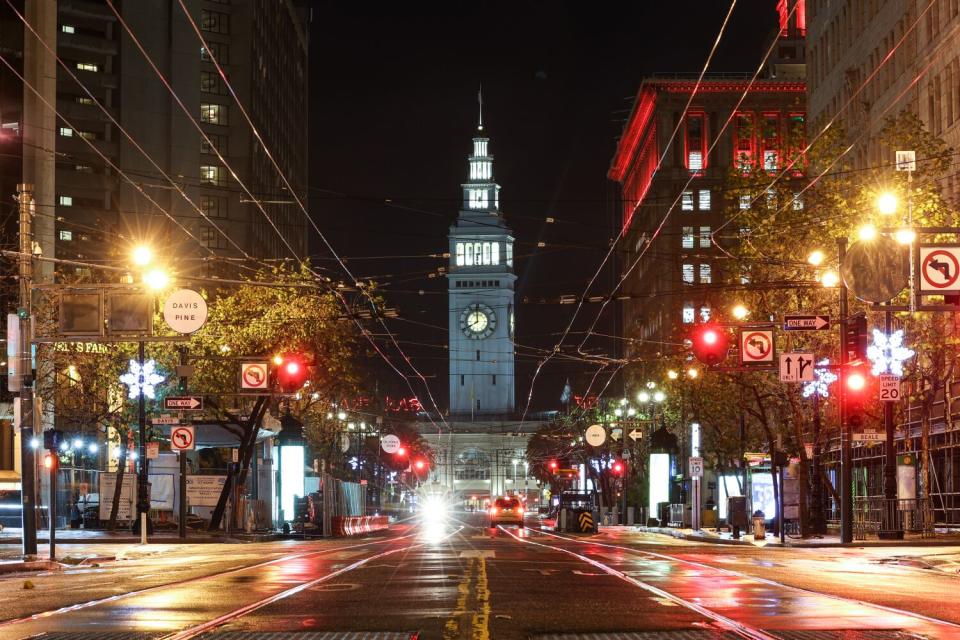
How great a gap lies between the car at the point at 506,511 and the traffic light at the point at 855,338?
3992cm

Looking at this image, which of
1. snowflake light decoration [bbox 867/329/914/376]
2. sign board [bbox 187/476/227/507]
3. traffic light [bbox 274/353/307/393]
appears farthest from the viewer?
sign board [bbox 187/476/227/507]

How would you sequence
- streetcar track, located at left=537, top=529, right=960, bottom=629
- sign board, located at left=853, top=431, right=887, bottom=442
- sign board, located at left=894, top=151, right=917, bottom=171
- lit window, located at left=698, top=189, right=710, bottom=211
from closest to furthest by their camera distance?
streetcar track, located at left=537, top=529, right=960, bottom=629 < sign board, located at left=894, top=151, right=917, bottom=171 < sign board, located at left=853, top=431, right=887, bottom=442 < lit window, located at left=698, top=189, right=710, bottom=211

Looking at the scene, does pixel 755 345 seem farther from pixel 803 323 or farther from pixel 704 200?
pixel 704 200

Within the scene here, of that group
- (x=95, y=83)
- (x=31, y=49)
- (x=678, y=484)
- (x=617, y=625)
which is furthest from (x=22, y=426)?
(x=95, y=83)

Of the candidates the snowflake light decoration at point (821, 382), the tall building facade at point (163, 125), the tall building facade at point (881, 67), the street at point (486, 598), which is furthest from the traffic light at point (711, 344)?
the tall building facade at point (163, 125)

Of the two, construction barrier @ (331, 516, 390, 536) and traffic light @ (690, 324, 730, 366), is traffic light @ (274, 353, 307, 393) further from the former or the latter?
construction barrier @ (331, 516, 390, 536)

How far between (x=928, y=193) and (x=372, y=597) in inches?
1205

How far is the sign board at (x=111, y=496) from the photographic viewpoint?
188ft

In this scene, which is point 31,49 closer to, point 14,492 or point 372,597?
point 14,492

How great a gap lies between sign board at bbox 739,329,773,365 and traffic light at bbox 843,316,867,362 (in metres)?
2.09

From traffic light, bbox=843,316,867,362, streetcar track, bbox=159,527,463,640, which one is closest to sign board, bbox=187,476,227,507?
traffic light, bbox=843,316,867,362

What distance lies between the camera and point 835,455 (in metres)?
73.9

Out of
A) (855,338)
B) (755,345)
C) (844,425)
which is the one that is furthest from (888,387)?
(755,345)

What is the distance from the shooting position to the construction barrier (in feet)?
202
